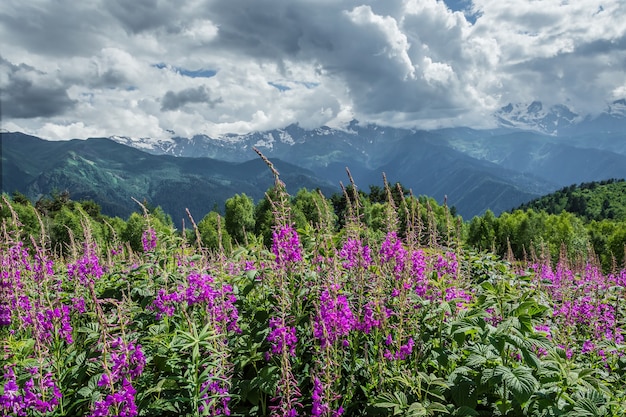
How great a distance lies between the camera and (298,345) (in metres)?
4.85

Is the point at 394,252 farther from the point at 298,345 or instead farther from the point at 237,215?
the point at 237,215

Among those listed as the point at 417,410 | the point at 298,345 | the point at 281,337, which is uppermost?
the point at 281,337

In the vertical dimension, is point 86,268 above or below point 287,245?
below

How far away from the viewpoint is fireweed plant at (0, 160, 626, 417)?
3.96 meters

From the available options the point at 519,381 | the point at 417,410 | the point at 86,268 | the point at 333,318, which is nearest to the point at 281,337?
the point at 333,318

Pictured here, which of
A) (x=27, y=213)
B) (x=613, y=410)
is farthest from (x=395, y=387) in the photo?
(x=27, y=213)

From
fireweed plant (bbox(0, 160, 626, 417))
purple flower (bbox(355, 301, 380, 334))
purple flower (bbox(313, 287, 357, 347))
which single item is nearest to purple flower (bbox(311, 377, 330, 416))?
fireweed plant (bbox(0, 160, 626, 417))

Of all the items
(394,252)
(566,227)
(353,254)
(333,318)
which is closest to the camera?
(333,318)

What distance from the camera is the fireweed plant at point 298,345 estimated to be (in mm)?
3955

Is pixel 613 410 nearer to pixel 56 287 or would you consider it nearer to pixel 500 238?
pixel 56 287

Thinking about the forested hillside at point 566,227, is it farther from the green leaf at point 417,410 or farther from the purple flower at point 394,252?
the green leaf at point 417,410

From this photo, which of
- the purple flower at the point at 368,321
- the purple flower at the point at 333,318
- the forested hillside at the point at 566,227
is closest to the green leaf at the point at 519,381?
the purple flower at the point at 368,321

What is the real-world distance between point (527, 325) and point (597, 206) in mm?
195178

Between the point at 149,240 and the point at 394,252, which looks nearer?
the point at 394,252
